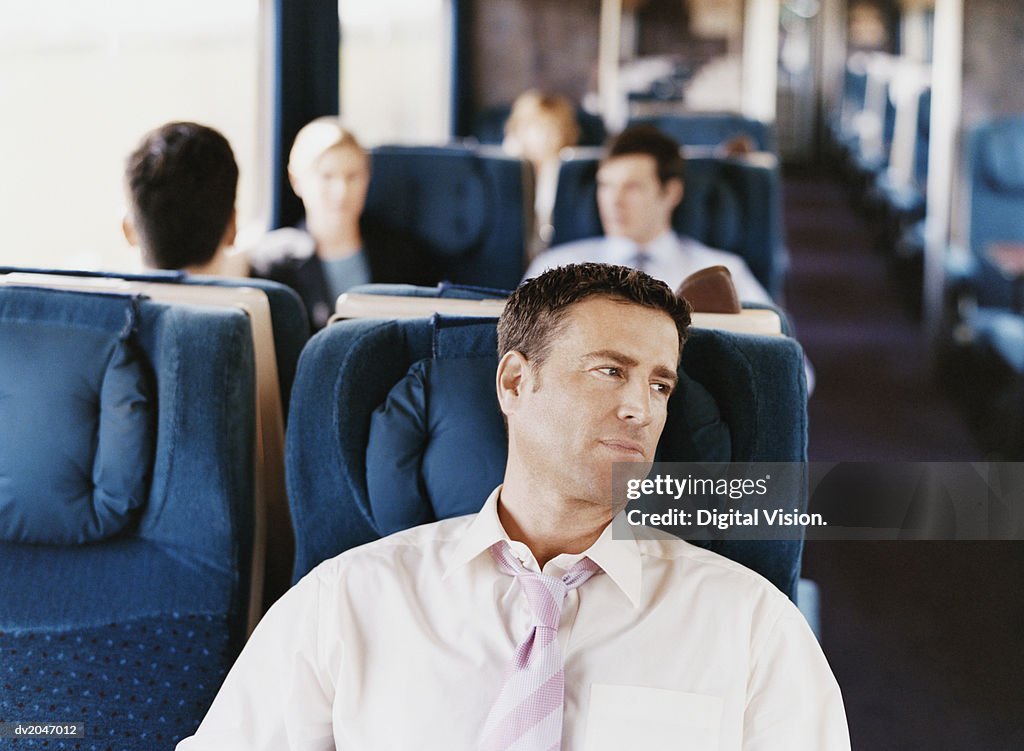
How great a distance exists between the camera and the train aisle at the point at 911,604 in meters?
2.29

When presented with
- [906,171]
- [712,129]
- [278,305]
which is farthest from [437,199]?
[906,171]

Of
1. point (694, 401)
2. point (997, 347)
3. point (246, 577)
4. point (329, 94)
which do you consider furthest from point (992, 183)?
point (246, 577)

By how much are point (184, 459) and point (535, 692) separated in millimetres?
623

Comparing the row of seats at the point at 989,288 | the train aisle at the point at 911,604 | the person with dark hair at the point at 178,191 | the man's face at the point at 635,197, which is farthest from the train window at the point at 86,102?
the row of seats at the point at 989,288

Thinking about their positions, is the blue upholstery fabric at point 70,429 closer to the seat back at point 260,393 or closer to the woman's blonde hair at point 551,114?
the seat back at point 260,393

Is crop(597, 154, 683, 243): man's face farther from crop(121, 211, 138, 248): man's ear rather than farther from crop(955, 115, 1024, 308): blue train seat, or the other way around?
crop(955, 115, 1024, 308): blue train seat

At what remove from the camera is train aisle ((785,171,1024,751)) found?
2293 millimetres

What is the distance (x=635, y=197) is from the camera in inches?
123

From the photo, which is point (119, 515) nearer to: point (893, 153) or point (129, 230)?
point (129, 230)

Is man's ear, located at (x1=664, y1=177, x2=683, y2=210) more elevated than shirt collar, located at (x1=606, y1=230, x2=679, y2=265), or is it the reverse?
man's ear, located at (x1=664, y1=177, x2=683, y2=210)

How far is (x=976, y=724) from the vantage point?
228 centimetres

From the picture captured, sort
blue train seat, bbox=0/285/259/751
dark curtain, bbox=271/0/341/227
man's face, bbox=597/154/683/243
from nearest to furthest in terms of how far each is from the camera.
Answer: blue train seat, bbox=0/285/259/751 → man's face, bbox=597/154/683/243 → dark curtain, bbox=271/0/341/227

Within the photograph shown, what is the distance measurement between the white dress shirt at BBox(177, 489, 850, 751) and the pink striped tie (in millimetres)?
37

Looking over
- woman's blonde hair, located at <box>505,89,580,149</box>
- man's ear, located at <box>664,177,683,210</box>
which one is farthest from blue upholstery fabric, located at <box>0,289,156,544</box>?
woman's blonde hair, located at <box>505,89,580,149</box>
